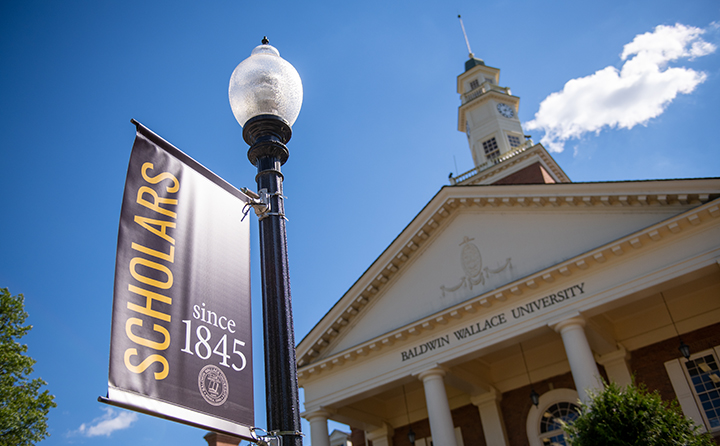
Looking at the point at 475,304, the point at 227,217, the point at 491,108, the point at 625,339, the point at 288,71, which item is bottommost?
the point at 227,217

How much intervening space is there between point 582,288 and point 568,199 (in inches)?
119

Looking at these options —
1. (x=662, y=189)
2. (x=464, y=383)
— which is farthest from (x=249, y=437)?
(x=464, y=383)

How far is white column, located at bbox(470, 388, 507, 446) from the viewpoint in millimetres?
19672

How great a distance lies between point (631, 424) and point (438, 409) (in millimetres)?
7225

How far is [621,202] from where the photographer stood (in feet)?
55.0

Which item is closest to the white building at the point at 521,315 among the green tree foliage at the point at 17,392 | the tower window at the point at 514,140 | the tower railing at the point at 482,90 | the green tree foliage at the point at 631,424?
the green tree foliage at the point at 631,424

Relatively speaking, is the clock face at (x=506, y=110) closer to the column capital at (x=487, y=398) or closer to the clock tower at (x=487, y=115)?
the clock tower at (x=487, y=115)

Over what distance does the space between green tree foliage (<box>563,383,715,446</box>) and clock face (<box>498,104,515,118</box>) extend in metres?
25.0

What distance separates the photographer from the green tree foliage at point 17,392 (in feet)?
54.4

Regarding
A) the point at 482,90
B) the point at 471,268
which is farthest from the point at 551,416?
the point at 482,90

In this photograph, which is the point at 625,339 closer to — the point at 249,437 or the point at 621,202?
the point at 621,202

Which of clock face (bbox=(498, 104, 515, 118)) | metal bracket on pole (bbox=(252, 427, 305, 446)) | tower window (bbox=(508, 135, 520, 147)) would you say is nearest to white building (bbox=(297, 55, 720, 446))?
metal bracket on pole (bbox=(252, 427, 305, 446))

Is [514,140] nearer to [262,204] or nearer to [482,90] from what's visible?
[482,90]

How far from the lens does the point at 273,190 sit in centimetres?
421
